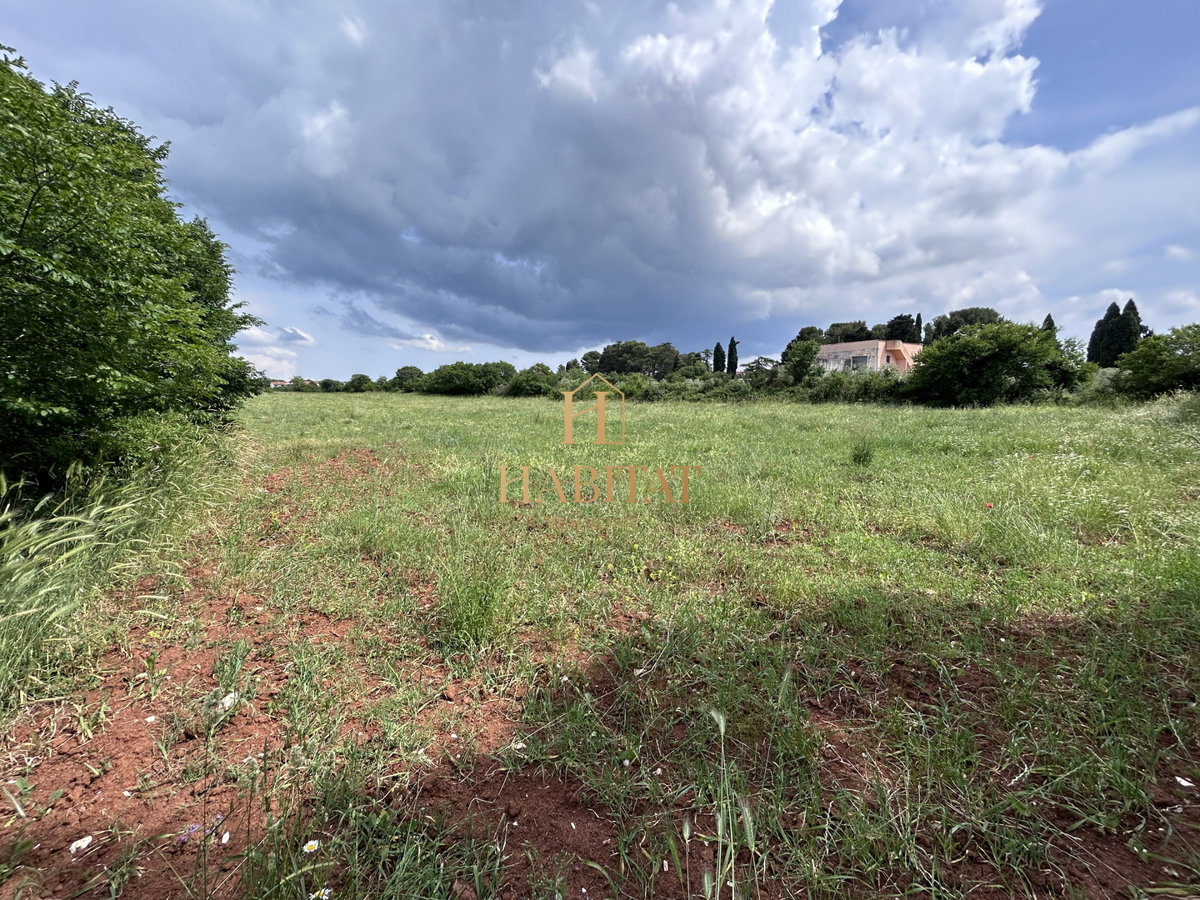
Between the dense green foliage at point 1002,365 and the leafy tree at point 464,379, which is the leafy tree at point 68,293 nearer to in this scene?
the dense green foliage at point 1002,365

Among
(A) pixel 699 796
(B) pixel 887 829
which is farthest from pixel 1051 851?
(A) pixel 699 796

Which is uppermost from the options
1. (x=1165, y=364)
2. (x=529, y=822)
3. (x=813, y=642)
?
(x=1165, y=364)

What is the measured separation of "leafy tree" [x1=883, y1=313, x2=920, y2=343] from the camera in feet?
147

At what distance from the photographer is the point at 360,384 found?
154ft

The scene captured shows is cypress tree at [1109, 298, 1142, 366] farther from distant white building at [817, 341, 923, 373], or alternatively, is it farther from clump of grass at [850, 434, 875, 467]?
clump of grass at [850, 434, 875, 467]

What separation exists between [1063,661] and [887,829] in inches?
62.5

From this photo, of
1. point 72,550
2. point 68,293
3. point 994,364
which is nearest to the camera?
point 72,550

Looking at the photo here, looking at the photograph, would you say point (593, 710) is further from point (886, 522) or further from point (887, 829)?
point (886, 522)

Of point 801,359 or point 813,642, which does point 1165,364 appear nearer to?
point 801,359

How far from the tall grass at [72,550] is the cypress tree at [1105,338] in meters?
46.6

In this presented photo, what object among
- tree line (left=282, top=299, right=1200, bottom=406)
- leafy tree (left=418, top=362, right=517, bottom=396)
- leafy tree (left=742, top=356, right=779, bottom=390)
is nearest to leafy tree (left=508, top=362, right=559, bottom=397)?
tree line (left=282, top=299, right=1200, bottom=406)

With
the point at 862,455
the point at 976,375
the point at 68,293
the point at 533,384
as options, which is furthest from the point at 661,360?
the point at 68,293

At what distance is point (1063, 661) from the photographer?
81.7 inches

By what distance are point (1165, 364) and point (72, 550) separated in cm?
2226
